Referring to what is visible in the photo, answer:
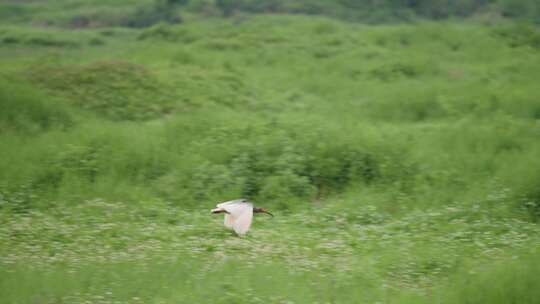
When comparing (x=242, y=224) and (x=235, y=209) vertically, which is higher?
(x=235, y=209)

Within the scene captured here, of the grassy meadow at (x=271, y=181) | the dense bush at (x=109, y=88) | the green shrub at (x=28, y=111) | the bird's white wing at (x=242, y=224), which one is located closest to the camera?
the grassy meadow at (x=271, y=181)

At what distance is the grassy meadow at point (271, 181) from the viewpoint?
510 centimetres

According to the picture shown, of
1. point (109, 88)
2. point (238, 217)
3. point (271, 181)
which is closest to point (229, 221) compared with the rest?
point (238, 217)

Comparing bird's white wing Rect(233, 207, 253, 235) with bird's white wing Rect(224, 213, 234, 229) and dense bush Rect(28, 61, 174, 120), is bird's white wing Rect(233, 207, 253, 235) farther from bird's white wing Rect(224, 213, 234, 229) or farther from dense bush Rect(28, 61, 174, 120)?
dense bush Rect(28, 61, 174, 120)

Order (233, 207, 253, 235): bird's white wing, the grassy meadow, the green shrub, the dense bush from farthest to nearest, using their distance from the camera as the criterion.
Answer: the dense bush → the green shrub → (233, 207, 253, 235): bird's white wing → the grassy meadow

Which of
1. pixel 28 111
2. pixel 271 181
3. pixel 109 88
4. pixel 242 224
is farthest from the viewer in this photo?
pixel 109 88

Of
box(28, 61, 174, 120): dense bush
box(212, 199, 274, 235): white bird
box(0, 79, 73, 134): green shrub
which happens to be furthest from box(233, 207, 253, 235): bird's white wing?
box(28, 61, 174, 120): dense bush

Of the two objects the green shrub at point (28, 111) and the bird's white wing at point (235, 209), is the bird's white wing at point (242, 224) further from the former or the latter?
the green shrub at point (28, 111)

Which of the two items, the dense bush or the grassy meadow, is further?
the dense bush

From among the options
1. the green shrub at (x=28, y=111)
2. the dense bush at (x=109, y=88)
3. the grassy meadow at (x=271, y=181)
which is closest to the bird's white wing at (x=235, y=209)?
the grassy meadow at (x=271, y=181)

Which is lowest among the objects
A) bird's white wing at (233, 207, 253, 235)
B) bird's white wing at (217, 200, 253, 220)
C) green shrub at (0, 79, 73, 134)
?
bird's white wing at (233, 207, 253, 235)

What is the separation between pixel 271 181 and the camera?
26.0 feet

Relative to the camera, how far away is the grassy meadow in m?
5.10

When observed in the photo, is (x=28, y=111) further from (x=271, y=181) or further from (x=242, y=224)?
(x=242, y=224)
